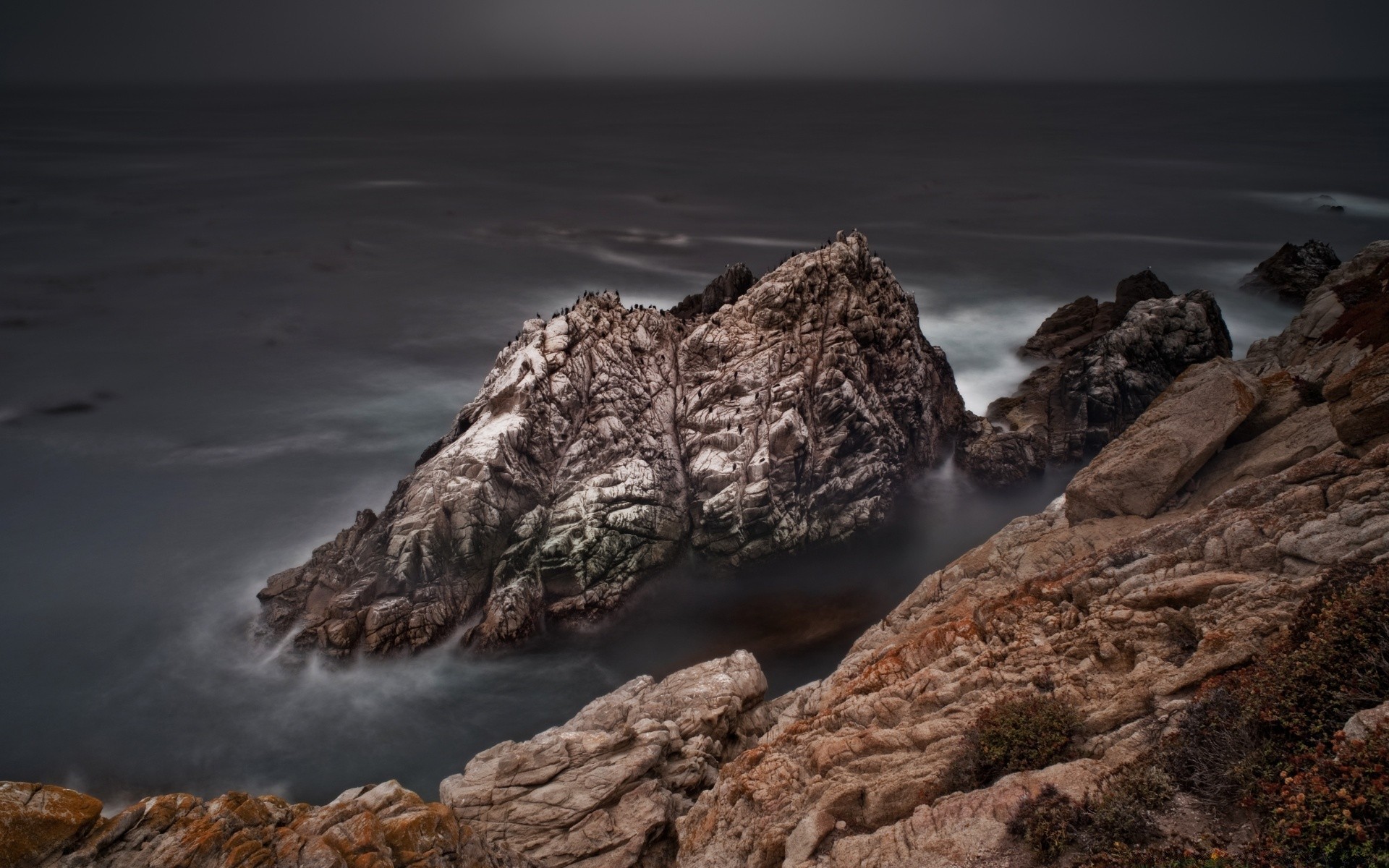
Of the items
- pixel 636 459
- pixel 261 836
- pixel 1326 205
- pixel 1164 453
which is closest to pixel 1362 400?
pixel 1164 453

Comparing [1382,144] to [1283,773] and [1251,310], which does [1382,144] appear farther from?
[1283,773]

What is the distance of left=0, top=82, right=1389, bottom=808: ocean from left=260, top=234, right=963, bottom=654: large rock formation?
1.33 m

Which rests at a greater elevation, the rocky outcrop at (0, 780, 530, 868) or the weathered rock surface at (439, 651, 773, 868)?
the rocky outcrop at (0, 780, 530, 868)

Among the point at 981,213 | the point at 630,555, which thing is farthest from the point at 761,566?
the point at 981,213

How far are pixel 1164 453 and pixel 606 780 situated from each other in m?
13.0

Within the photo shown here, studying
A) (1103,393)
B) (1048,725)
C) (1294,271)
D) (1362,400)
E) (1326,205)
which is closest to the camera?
(1048,725)

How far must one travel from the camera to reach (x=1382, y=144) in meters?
105

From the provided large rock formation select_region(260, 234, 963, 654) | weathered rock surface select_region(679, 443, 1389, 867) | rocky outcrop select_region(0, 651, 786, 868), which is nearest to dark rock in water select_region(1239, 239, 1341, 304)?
large rock formation select_region(260, 234, 963, 654)

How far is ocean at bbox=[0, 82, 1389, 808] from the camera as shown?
23.8m

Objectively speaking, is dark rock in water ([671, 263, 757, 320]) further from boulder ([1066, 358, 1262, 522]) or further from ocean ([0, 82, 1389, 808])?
boulder ([1066, 358, 1262, 522])

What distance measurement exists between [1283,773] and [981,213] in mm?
79130

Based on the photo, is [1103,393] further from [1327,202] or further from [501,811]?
[1327,202]

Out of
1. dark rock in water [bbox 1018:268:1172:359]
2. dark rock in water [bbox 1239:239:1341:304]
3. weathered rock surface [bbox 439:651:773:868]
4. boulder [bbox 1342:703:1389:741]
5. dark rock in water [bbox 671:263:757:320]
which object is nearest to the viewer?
boulder [bbox 1342:703:1389:741]

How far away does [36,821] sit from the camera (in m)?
9.21
